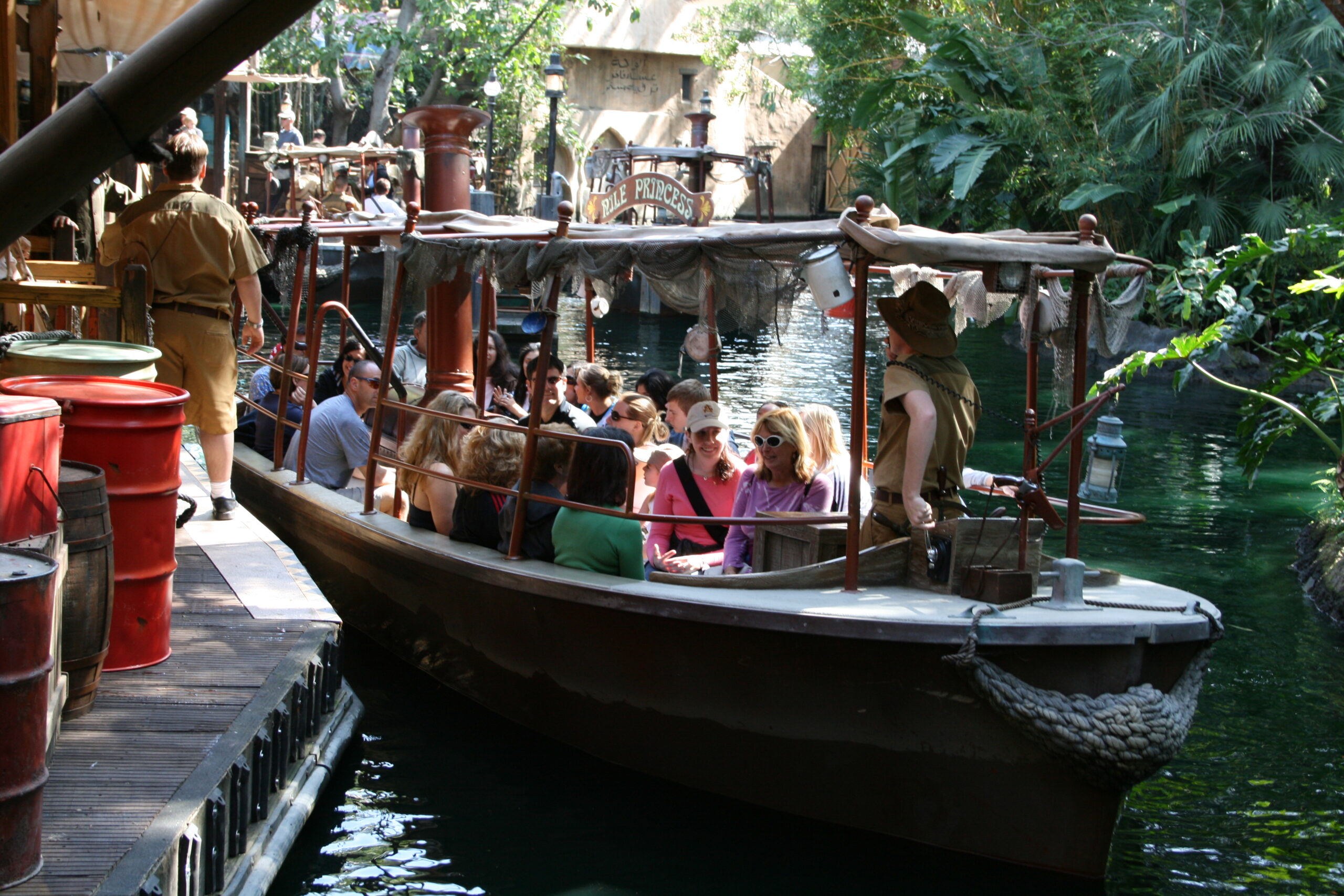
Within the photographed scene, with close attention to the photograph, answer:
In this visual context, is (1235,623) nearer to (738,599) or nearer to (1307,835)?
(1307,835)

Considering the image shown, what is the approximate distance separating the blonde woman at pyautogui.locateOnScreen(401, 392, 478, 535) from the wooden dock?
754 mm

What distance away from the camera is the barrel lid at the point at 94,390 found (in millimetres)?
4527

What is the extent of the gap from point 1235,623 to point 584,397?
4.97 m

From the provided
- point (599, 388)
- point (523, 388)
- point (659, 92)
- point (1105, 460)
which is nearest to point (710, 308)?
point (599, 388)

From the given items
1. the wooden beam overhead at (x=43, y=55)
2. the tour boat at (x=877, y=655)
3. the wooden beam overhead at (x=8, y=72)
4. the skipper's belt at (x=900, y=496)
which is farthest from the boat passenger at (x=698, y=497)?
the wooden beam overhead at (x=43, y=55)

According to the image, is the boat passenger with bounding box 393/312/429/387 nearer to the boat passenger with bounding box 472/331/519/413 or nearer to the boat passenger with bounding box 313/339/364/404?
the boat passenger with bounding box 313/339/364/404

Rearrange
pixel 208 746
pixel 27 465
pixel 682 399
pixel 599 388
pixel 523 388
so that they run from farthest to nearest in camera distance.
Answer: pixel 523 388 < pixel 599 388 < pixel 682 399 < pixel 208 746 < pixel 27 465

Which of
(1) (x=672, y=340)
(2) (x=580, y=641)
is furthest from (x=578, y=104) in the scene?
(2) (x=580, y=641)

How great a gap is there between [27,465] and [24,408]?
0.55ft

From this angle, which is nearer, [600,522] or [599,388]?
[600,522]

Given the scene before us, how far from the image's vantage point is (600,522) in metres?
5.93

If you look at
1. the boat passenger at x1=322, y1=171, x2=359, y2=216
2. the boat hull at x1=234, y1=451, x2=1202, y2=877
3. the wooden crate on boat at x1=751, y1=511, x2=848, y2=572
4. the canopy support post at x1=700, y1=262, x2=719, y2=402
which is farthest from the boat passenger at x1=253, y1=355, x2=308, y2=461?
the boat passenger at x1=322, y1=171, x2=359, y2=216

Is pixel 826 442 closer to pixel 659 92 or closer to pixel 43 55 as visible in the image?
pixel 43 55

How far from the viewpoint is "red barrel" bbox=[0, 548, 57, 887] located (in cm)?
324
